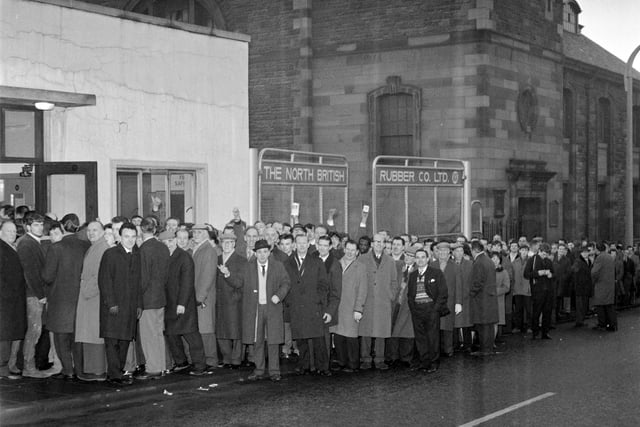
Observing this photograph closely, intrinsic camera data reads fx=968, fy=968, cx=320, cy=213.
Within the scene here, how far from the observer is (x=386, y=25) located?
28797 mm

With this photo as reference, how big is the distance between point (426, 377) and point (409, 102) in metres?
16.5

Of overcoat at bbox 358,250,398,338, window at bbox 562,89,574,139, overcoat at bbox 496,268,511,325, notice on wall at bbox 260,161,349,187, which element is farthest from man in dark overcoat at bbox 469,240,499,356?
window at bbox 562,89,574,139

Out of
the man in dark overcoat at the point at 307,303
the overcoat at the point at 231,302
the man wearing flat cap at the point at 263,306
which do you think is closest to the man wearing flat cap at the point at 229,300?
the overcoat at the point at 231,302

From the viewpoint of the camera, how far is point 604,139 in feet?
131

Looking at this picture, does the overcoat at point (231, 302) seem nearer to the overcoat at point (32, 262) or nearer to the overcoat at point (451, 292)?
the overcoat at point (32, 262)

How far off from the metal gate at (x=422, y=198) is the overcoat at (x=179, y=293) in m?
6.43

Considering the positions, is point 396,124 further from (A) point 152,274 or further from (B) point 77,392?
(B) point 77,392

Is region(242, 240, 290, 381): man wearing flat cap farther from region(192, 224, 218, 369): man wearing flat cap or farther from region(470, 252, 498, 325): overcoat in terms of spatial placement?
region(470, 252, 498, 325): overcoat

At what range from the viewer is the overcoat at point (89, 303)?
39.7 feet

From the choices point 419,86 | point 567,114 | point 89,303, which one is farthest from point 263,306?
point 567,114

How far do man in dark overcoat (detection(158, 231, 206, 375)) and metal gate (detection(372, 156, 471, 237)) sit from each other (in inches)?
252

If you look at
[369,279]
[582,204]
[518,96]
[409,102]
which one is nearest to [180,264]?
[369,279]

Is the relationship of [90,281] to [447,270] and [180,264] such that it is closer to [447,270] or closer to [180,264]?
[180,264]

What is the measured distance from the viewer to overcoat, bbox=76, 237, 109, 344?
12.1 meters
